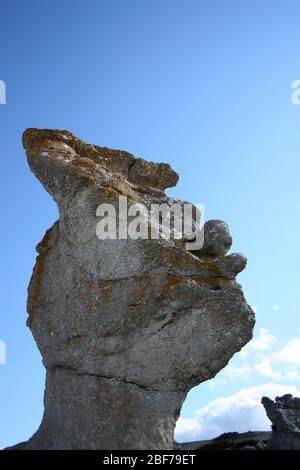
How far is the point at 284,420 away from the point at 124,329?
1355 centimetres

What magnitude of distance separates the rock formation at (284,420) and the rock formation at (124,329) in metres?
12.0

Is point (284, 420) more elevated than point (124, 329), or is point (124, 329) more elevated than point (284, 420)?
point (124, 329)

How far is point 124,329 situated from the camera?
12898 mm

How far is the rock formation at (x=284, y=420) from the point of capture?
2314 centimetres

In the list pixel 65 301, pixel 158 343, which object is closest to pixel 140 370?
pixel 158 343

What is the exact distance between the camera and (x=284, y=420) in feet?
77.7

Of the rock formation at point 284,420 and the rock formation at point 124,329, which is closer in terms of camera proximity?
the rock formation at point 124,329

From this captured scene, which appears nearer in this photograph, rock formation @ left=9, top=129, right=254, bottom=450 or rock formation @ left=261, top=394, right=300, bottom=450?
rock formation @ left=9, top=129, right=254, bottom=450

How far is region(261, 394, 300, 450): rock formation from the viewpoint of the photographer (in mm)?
23141

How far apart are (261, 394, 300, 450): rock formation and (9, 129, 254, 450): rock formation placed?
12026mm

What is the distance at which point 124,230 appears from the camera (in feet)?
44.0

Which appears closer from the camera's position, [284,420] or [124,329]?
[124,329]

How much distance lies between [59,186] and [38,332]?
371 centimetres

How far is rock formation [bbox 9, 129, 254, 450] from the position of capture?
1245 cm
